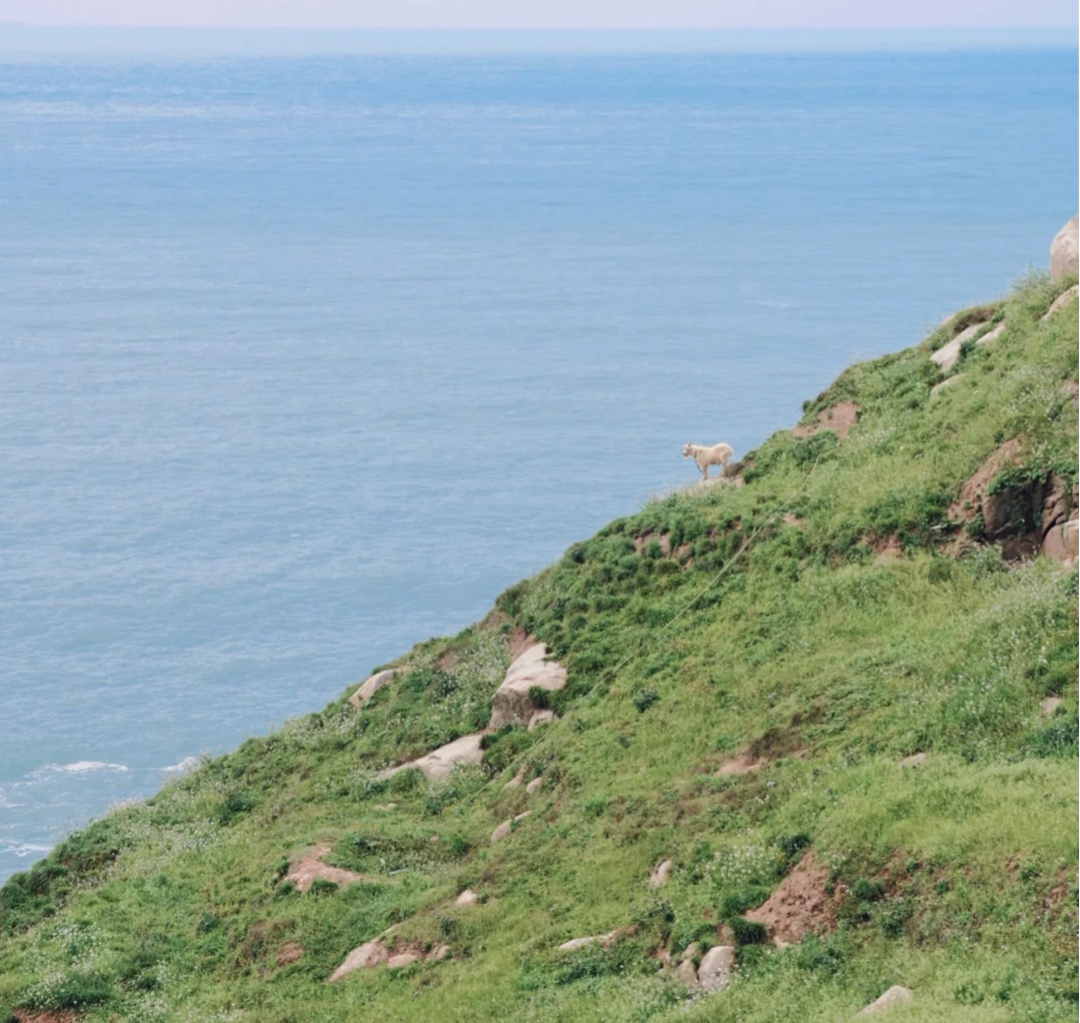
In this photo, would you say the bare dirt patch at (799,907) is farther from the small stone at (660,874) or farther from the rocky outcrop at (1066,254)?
the rocky outcrop at (1066,254)

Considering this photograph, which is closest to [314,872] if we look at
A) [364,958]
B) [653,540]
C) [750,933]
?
[364,958]

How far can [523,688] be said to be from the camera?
138 ft

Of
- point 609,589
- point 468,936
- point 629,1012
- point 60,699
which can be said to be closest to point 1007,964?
point 629,1012

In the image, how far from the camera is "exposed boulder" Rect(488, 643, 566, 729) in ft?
138

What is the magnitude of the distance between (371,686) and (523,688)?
7629 mm

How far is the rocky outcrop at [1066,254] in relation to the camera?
4509 centimetres

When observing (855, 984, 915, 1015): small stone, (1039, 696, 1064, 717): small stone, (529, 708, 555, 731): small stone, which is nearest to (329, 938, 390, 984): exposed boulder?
(529, 708, 555, 731): small stone

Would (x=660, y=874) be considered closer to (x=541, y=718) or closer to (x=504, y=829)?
(x=504, y=829)

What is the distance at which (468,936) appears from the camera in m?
32.1

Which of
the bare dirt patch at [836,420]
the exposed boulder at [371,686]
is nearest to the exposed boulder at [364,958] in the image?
the exposed boulder at [371,686]

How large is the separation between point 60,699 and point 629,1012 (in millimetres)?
86962

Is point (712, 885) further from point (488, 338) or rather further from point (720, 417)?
point (488, 338)

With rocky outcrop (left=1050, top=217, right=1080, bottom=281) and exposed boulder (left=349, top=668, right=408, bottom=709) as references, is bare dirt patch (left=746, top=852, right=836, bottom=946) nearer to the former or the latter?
exposed boulder (left=349, top=668, right=408, bottom=709)

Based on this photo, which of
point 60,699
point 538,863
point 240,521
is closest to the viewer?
point 538,863
